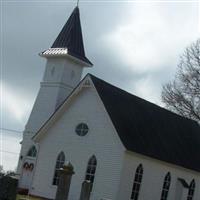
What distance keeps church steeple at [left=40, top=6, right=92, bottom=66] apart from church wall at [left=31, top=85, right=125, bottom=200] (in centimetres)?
812

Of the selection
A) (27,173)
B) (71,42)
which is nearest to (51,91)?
(71,42)

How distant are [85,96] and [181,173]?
8450 mm

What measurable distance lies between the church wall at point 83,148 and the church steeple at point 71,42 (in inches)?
320

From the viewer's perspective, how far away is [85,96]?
37.3m

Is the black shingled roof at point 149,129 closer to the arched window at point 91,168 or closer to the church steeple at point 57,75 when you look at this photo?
the arched window at point 91,168

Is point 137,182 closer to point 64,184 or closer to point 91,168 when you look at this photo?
point 91,168

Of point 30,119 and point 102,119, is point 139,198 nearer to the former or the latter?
point 102,119

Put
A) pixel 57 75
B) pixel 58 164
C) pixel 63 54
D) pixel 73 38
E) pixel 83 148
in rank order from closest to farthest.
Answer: pixel 83 148 < pixel 58 164 < pixel 63 54 < pixel 57 75 < pixel 73 38

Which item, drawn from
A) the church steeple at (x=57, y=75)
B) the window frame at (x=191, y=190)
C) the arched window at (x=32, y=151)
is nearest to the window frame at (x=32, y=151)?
the arched window at (x=32, y=151)

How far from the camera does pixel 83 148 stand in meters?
36.6

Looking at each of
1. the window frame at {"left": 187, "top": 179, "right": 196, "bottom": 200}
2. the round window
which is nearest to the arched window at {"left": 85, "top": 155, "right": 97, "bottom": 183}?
the round window

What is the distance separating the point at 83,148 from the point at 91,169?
1.48 m

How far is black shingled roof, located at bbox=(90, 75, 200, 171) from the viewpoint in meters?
35.3

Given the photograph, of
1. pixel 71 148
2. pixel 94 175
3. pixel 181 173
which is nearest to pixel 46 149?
pixel 71 148
